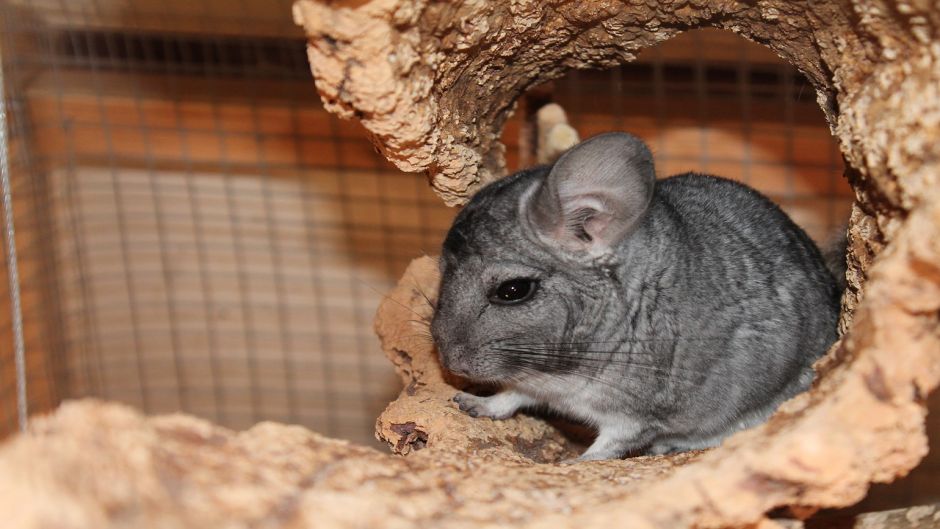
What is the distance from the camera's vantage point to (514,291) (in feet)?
7.93

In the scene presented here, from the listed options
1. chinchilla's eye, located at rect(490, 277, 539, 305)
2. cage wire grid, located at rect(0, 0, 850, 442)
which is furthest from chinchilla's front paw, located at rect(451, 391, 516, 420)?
cage wire grid, located at rect(0, 0, 850, 442)

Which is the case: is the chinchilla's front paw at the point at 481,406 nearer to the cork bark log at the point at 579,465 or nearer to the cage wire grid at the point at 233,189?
the cork bark log at the point at 579,465

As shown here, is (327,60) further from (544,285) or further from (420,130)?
(544,285)

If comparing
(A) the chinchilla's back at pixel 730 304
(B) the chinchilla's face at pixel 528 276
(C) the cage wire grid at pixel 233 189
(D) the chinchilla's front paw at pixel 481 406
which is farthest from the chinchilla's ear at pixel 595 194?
(C) the cage wire grid at pixel 233 189

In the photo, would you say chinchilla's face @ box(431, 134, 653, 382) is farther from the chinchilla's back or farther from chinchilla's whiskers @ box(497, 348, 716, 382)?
the chinchilla's back

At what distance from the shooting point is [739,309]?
2.60 m

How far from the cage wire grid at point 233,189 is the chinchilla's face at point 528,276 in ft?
5.87

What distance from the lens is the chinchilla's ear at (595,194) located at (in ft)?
7.35

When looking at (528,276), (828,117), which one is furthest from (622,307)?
(828,117)

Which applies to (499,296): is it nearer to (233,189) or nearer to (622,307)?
(622,307)

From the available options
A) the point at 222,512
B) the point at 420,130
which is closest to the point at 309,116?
the point at 420,130

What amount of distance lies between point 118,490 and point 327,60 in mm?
1015

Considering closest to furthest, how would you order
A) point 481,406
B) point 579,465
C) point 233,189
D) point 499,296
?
point 579,465 < point 499,296 < point 481,406 < point 233,189

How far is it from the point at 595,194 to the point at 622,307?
325 mm
